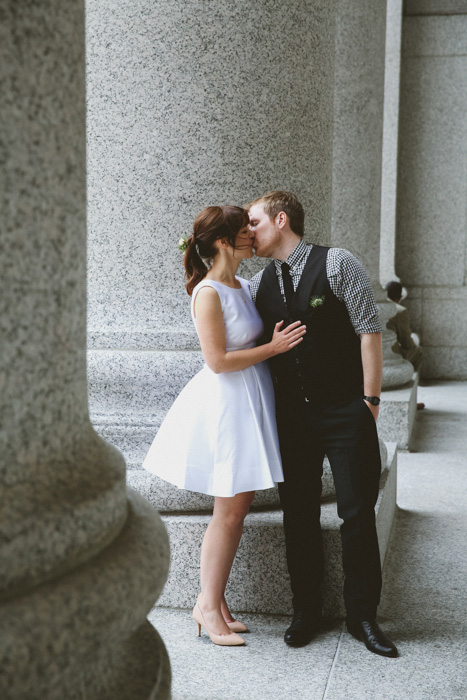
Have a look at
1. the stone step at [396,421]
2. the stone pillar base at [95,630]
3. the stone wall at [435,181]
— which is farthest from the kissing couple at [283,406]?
the stone wall at [435,181]

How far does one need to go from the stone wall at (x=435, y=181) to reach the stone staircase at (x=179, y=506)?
11999 mm

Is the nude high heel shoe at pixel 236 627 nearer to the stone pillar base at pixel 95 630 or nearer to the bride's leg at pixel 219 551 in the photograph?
the bride's leg at pixel 219 551

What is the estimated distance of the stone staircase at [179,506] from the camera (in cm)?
495

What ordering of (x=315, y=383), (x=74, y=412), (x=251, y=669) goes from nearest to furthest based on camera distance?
(x=74, y=412) < (x=251, y=669) < (x=315, y=383)

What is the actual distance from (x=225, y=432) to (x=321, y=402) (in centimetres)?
60

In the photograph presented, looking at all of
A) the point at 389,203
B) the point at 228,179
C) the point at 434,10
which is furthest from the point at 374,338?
the point at 434,10

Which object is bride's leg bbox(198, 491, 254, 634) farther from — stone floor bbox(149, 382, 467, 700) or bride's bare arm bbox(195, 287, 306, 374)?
bride's bare arm bbox(195, 287, 306, 374)

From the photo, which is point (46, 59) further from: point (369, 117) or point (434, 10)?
point (434, 10)

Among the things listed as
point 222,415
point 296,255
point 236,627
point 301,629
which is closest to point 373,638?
point 301,629

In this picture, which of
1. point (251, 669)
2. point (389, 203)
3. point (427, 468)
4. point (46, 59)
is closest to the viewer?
point (46, 59)

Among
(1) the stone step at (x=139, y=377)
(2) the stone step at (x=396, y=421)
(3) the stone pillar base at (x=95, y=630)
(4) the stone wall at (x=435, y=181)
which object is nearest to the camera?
(3) the stone pillar base at (x=95, y=630)

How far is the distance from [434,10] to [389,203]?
3.98 metres

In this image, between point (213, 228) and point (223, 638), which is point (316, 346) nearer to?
point (213, 228)

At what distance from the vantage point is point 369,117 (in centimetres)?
1082
